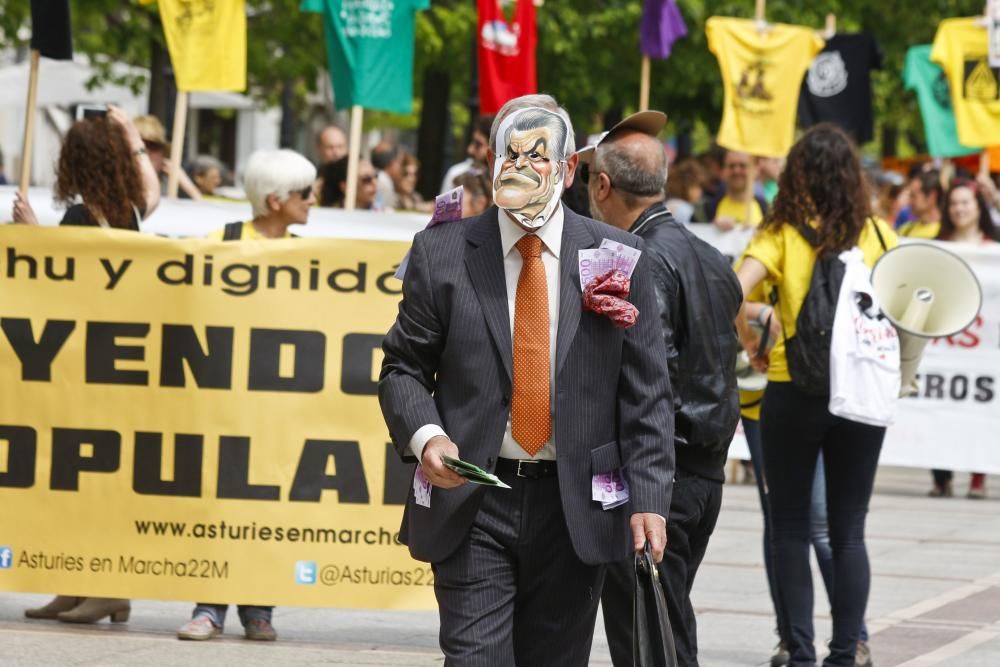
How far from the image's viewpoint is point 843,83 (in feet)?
→ 58.3

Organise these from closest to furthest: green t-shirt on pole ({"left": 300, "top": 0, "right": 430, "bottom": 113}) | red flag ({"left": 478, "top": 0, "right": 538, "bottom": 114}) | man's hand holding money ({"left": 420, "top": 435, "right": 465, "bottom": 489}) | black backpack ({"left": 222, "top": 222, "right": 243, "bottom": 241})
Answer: man's hand holding money ({"left": 420, "top": 435, "right": 465, "bottom": 489})
black backpack ({"left": 222, "top": 222, "right": 243, "bottom": 241})
green t-shirt on pole ({"left": 300, "top": 0, "right": 430, "bottom": 113})
red flag ({"left": 478, "top": 0, "right": 538, "bottom": 114})

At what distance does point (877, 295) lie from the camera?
23.8 ft

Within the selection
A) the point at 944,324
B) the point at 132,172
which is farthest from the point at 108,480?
the point at 944,324

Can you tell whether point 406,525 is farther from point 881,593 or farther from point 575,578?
point 881,593

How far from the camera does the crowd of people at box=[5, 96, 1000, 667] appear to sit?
4.71 meters

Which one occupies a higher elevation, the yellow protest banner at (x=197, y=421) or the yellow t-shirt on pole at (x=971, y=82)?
the yellow t-shirt on pole at (x=971, y=82)

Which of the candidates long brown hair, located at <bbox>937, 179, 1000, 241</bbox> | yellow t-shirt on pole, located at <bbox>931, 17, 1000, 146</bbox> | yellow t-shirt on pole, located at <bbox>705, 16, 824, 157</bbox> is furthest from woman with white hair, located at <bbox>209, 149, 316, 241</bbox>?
yellow t-shirt on pole, located at <bbox>931, 17, 1000, 146</bbox>

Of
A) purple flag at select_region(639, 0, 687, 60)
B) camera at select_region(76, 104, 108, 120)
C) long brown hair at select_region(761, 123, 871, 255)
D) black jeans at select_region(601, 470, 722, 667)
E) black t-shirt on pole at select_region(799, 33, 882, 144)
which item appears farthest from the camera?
black t-shirt on pole at select_region(799, 33, 882, 144)

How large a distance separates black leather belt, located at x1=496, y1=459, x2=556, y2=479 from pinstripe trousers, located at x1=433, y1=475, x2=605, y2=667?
1 cm

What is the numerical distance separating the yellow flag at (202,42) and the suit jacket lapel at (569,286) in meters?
7.99

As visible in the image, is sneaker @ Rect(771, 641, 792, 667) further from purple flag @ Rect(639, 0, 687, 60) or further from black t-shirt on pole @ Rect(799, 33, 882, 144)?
black t-shirt on pole @ Rect(799, 33, 882, 144)

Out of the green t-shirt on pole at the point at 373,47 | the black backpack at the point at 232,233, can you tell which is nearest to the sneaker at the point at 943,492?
the green t-shirt on pole at the point at 373,47

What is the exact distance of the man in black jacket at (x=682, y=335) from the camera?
19.1 ft

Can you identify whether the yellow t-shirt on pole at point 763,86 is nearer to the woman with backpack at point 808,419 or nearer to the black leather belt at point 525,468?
the woman with backpack at point 808,419
